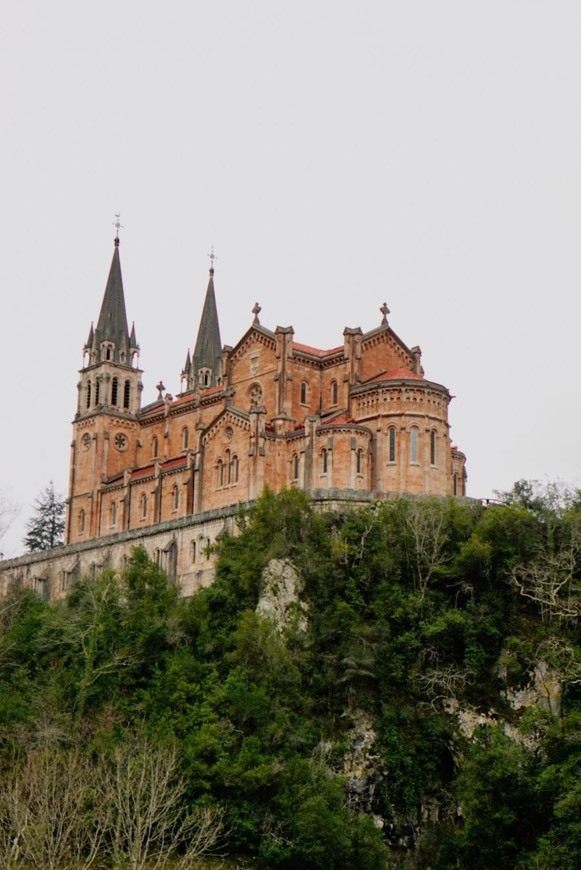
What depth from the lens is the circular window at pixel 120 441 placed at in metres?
94.7

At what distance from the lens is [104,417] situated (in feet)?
311

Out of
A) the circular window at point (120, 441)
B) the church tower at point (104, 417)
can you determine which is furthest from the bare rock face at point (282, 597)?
the circular window at point (120, 441)

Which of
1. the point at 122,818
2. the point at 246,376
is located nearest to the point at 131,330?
the point at 246,376

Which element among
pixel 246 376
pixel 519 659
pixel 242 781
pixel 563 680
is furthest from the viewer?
pixel 246 376

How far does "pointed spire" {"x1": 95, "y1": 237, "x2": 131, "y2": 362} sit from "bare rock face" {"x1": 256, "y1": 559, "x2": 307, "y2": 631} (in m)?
36.6

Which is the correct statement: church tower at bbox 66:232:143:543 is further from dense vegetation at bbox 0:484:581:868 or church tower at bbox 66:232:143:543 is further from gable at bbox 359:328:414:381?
dense vegetation at bbox 0:484:581:868

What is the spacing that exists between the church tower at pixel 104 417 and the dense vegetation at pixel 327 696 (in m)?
22.1

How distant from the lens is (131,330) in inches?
3962

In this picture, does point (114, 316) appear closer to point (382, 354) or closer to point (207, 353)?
point (207, 353)

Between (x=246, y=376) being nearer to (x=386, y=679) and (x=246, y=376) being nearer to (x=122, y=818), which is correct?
(x=386, y=679)

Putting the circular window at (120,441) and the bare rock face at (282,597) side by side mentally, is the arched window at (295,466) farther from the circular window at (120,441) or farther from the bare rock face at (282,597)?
the circular window at (120,441)

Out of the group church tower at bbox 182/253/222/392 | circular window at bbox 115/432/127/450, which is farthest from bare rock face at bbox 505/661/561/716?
church tower at bbox 182/253/222/392

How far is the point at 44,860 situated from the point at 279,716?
15.7 m

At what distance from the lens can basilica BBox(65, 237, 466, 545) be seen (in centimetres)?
7319
